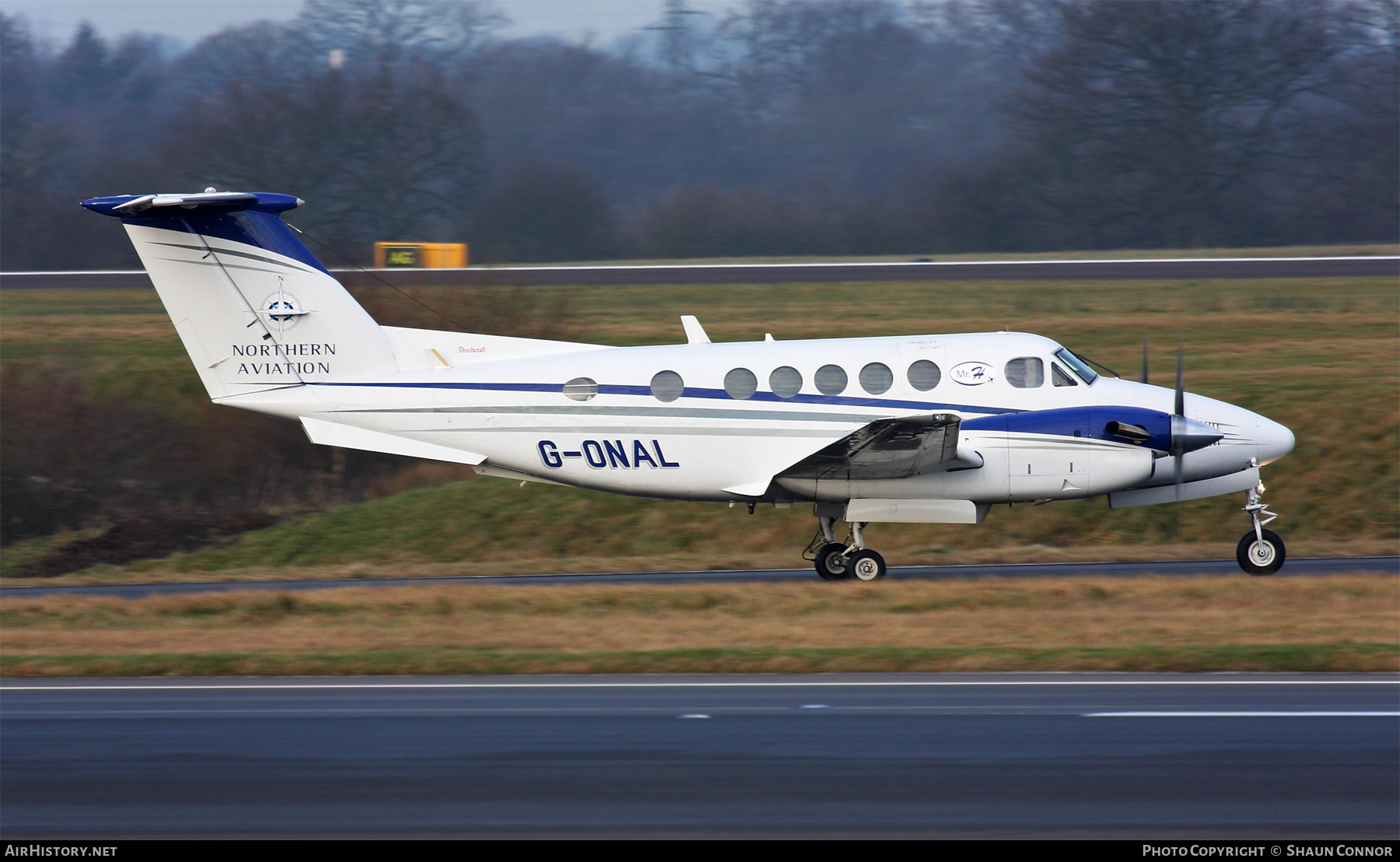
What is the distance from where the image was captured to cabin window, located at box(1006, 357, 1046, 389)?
45.7 feet

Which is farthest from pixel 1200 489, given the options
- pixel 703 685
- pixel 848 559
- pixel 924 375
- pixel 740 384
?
pixel 703 685

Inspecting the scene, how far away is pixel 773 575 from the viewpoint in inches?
619

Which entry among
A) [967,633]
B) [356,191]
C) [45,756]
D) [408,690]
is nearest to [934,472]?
[967,633]

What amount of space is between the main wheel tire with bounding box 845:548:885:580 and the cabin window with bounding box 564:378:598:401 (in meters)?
3.49

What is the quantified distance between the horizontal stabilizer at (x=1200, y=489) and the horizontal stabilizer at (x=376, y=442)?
298 inches

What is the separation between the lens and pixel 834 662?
1021 centimetres

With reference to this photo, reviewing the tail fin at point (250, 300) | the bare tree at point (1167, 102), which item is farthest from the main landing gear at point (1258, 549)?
the bare tree at point (1167, 102)

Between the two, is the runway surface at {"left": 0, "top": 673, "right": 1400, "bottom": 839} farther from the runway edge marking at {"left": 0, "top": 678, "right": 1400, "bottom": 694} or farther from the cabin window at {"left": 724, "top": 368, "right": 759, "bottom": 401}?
the cabin window at {"left": 724, "top": 368, "right": 759, "bottom": 401}

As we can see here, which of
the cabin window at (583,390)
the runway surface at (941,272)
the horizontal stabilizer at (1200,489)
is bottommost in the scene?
the runway surface at (941,272)

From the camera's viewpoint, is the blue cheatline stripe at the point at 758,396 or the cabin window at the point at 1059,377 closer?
the blue cheatline stripe at the point at 758,396

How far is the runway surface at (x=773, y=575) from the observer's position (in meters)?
14.7

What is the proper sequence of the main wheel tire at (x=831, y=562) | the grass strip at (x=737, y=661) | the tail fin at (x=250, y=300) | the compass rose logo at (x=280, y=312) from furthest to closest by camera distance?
the main wheel tire at (x=831, y=562) → the compass rose logo at (x=280, y=312) → the tail fin at (x=250, y=300) → the grass strip at (x=737, y=661)

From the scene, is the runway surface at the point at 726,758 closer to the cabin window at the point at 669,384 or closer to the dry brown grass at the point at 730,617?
the dry brown grass at the point at 730,617

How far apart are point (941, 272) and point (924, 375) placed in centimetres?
2002
